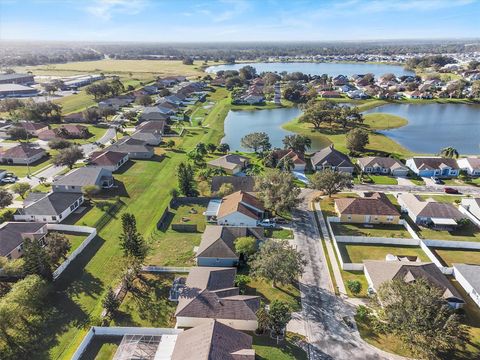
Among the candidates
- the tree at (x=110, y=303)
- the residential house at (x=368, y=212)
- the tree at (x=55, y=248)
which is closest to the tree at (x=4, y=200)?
the tree at (x=55, y=248)

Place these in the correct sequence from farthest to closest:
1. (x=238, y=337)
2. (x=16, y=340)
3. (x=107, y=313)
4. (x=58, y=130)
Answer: (x=58, y=130) < (x=107, y=313) < (x=16, y=340) < (x=238, y=337)

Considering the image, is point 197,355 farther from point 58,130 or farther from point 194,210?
point 58,130

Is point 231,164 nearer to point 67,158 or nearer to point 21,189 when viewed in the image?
point 67,158

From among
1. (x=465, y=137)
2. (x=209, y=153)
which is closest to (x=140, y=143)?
(x=209, y=153)

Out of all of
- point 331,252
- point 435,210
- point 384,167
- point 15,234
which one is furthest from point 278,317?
point 384,167

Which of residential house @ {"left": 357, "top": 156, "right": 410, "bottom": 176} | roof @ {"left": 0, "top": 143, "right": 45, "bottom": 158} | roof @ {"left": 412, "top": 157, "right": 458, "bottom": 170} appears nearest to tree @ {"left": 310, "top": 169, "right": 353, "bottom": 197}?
residential house @ {"left": 357, "top": 156, "right": 410, "bottom": 176}
